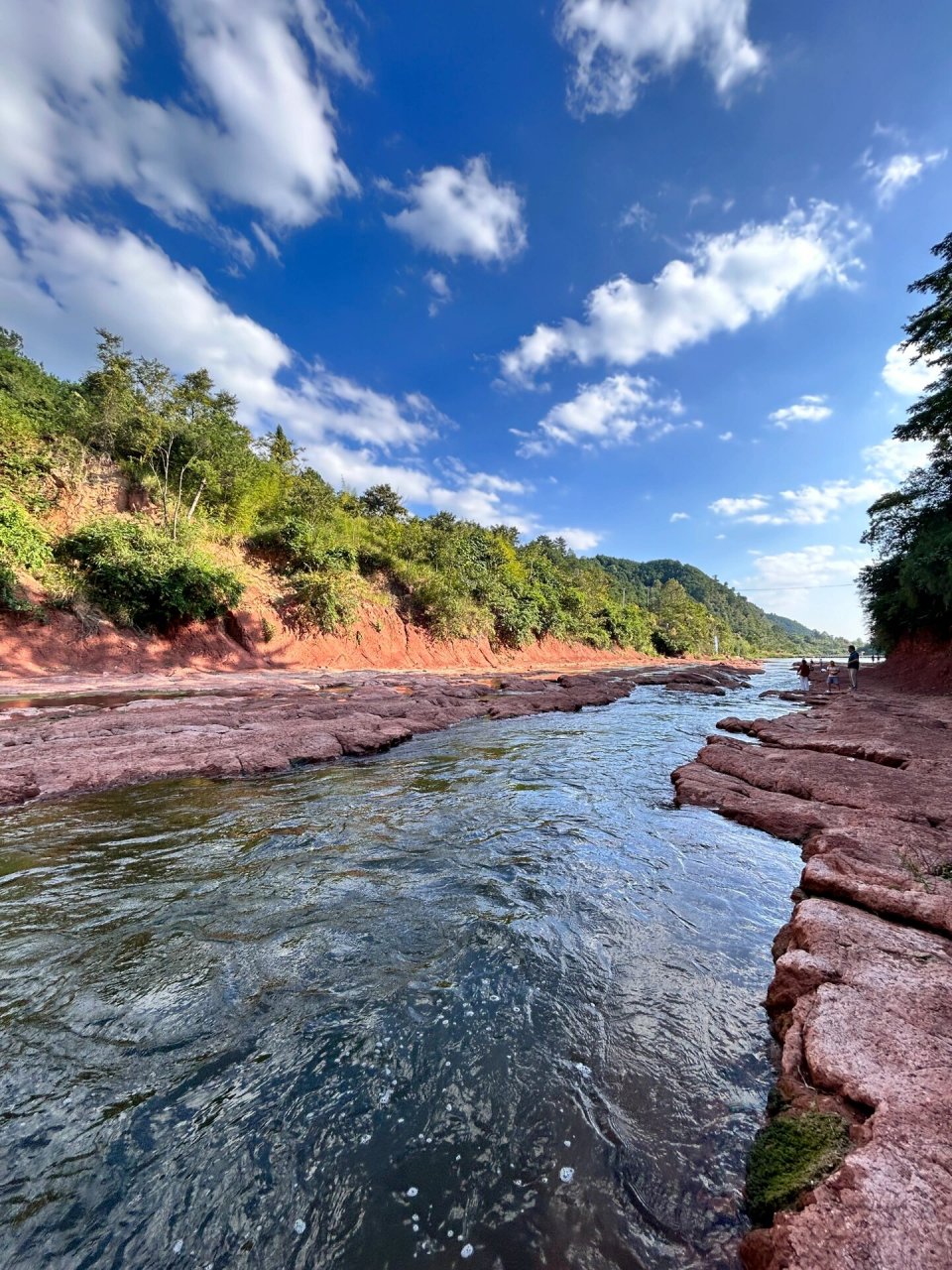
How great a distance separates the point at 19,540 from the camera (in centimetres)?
1738

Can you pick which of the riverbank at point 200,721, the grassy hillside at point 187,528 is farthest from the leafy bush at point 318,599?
the riverbank at point 200,721

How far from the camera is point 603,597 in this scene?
57.0 metres

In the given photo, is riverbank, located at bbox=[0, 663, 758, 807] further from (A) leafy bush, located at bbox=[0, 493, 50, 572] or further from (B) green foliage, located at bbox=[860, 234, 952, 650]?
(B) green foliage, located at bbox=[860, 234, 952, 650]

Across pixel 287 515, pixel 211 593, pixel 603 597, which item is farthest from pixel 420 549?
pixel 603 597

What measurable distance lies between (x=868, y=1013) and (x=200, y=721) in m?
10.4

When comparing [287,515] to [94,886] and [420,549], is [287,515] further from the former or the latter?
[94,886]

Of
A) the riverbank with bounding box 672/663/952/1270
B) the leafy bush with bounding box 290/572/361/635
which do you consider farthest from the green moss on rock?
the leafy bush with bounding box 290/572/361/635

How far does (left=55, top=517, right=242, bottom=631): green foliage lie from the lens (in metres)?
19.6

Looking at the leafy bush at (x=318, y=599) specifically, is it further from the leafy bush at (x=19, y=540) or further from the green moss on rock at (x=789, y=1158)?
the green moss on rock at (x=789, y=1158)

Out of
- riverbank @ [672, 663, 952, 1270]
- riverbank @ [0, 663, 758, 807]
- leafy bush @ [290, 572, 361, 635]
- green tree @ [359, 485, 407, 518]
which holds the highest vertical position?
green tree @ [359, 485, 407, 518]

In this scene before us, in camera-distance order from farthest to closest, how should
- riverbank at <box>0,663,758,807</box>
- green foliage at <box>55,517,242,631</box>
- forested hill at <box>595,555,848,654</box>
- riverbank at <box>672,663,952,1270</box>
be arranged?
forested hill at <box>595,555,848,654</box>, green foliage at <box>55,517,242,631</box>, riverbank at <box>0,663,758,807</box>, riverbank at <box>672,663,952,1270</box>

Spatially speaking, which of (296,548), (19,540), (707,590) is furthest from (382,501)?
(707,590)

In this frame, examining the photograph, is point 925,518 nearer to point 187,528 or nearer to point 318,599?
point 318,599

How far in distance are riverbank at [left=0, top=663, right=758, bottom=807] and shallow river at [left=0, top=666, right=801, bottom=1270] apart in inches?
70.1
